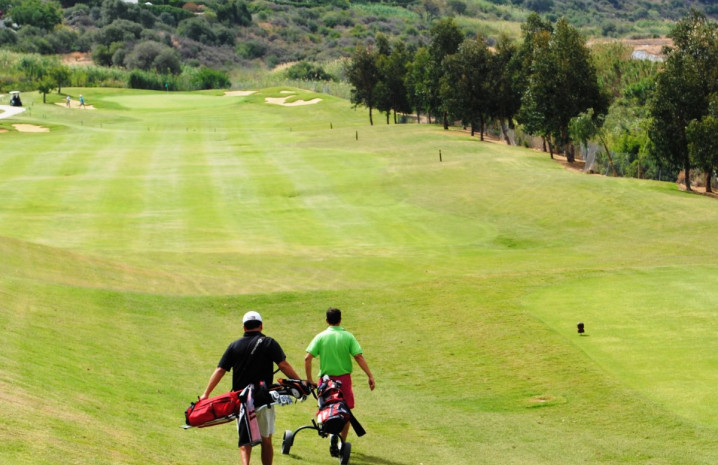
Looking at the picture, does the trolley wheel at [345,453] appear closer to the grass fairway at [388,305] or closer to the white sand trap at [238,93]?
the grass fairway at [388,305]

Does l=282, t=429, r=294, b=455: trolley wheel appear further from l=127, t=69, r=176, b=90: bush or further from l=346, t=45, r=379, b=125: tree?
l=127, t=69, r=176, b=90: bush

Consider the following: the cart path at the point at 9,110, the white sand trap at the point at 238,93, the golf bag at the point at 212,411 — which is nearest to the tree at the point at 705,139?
the golf bag at the point at 212,411

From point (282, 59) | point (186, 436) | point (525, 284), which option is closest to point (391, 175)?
point (525, 284)

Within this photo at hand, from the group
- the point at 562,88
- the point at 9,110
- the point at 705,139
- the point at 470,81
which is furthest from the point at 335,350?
the point at 9,110

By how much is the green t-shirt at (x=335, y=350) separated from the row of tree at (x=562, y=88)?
129ft

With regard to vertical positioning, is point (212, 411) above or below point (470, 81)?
below

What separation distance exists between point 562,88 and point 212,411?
54.7 m

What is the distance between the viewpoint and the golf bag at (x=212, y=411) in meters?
11.1

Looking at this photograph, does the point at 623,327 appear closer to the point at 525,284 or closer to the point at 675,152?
the point at 525,284

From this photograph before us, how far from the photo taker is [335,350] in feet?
44.4

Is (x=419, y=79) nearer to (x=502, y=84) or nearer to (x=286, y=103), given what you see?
(x=502, y=84)

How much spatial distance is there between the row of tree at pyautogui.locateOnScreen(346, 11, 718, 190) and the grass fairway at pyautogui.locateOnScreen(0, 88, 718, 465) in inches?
146

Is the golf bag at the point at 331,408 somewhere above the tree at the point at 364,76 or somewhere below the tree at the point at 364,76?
below

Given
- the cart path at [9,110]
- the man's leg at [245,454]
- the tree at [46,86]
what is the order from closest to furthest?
1. the man's leg at [245,454]
2. the cart path at [9,110]
3. the tree at [46,86]
